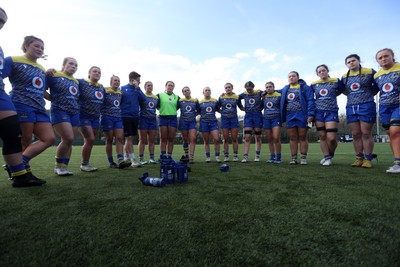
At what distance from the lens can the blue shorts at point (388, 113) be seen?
407cm

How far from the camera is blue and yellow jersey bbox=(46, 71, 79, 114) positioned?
427 centimetres

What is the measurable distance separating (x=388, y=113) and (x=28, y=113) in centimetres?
571

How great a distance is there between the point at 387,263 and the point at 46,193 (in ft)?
9.93

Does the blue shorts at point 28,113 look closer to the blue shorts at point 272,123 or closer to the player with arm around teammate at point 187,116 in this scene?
the player with arm around teammate at point 187,116

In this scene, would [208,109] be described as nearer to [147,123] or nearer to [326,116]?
[147,123]

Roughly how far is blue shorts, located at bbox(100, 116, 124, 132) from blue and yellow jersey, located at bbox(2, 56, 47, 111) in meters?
2.01

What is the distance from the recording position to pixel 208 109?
24.0ft

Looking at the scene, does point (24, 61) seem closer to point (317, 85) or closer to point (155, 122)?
point (155, 122)

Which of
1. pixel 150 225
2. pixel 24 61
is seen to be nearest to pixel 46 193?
pixel 150 225

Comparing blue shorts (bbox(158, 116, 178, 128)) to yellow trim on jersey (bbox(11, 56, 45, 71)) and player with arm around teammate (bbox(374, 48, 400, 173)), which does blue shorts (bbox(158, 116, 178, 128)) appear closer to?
yellow trim on jersey (bbox(11, 56, 45, 71))

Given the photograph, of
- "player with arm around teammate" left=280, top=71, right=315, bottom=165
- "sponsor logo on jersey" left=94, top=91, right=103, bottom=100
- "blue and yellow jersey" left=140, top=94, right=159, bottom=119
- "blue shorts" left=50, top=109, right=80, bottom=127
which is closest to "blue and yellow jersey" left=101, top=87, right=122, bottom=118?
"sponsor logo on jersey" left=94, top=91, right=103, bottom=100

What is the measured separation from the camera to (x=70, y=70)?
4523 mm

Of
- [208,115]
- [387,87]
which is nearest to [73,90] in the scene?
[208,115]

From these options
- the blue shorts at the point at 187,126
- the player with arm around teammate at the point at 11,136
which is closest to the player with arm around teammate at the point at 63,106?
the player with arm around teammate at the point at 11,136
